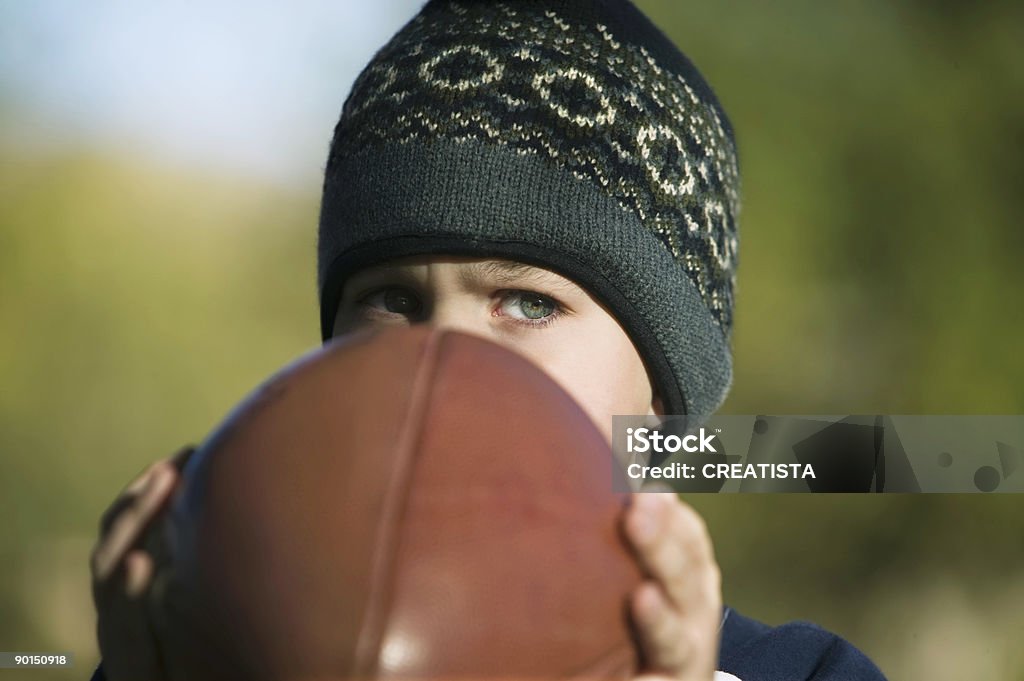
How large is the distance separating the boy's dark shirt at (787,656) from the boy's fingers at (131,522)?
3.20 ft

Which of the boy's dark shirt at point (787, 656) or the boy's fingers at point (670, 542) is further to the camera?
the boy's dark shirt at point (787, 656)

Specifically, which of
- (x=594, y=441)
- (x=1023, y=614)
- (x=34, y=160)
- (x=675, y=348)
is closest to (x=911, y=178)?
(x=1023, y=614)

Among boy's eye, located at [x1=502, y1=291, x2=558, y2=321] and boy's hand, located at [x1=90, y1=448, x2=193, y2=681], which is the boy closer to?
boy's eye, located at [x1=502, y1=291, x2=558, y2=321]

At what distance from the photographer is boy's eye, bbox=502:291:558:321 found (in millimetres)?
2104

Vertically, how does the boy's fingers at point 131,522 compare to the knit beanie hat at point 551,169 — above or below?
below

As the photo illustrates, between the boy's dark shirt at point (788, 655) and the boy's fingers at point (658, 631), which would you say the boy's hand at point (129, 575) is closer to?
the boy's fingers at point (658, 631)

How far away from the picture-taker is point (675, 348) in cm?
229

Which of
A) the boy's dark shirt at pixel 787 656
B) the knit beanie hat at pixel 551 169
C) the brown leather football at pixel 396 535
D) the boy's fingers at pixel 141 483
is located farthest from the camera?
the boy's dark shirt at pixel 787 656

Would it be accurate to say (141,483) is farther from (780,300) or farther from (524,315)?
(780,300)

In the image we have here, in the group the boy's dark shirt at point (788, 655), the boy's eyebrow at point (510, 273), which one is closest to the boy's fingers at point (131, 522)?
the boy's eyebrow at point (510, 273)

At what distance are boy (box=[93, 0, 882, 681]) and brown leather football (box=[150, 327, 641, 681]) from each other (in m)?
0.71

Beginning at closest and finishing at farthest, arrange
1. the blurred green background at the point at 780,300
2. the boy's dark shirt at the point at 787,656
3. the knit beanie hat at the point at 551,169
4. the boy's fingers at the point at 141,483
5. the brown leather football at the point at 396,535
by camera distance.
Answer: the brown leather football at the point at 396,535, the boy's fingers at the point at 141,483, the knit beanie hat at the point at 551,169, the boy's dark shirt at the point at 787,656, the blurred green background at the point at 780,300

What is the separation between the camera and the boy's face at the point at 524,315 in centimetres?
206

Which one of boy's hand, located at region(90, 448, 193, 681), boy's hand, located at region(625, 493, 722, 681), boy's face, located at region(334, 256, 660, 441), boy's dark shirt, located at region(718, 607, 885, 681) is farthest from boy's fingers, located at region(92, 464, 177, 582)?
boy's dark shirt, located at region(718, 607, 885, 681)
